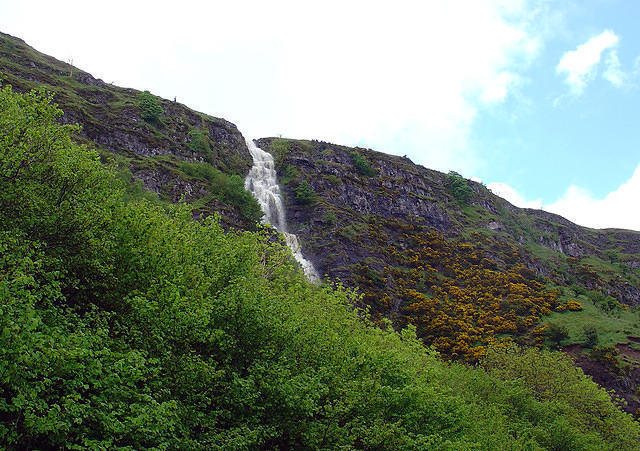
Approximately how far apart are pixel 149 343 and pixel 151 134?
94773 mm

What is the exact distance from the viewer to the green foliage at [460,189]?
149375 mm

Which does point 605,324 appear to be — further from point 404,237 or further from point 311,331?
point 311,331

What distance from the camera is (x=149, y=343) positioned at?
15984mm

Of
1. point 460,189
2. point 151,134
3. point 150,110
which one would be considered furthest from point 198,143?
point 460,189

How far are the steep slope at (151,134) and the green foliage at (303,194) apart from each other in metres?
15.9

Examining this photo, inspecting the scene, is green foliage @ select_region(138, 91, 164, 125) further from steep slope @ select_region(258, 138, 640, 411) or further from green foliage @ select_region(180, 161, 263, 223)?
steep slope @ select_region(258, 138, 640, 411)

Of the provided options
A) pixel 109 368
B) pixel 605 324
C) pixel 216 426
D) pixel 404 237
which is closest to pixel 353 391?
pixel 216 426

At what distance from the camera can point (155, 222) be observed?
21219 millimetres

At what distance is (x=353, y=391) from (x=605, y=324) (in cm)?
7597

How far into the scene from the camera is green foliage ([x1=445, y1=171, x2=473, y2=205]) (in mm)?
149375

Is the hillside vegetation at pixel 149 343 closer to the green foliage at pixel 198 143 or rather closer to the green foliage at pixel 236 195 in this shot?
the green foliage at pixel 236 195

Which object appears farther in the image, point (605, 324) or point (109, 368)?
point (605, 324)

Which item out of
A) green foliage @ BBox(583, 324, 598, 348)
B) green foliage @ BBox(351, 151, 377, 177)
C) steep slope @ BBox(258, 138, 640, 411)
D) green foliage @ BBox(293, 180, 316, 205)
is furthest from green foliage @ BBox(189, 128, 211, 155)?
green foliage @ BBox(583, 324, 598, 348)

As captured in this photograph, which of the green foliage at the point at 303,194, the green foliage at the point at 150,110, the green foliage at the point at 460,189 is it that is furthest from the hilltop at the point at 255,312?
the green foliage at the point at 460,189
